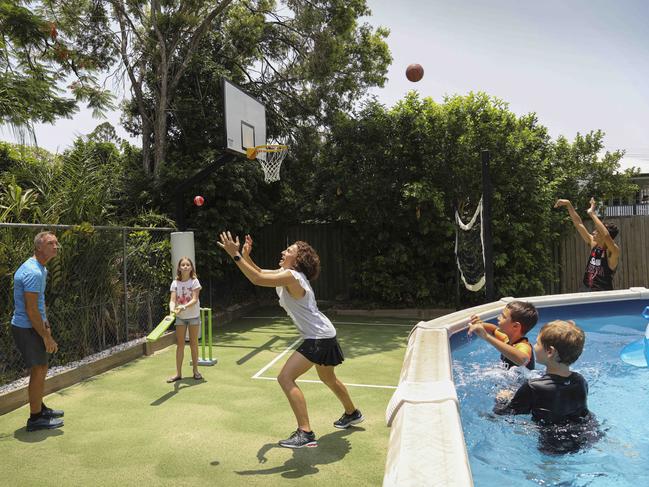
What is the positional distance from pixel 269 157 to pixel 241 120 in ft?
6.88

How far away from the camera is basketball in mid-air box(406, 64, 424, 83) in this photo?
9031 mm

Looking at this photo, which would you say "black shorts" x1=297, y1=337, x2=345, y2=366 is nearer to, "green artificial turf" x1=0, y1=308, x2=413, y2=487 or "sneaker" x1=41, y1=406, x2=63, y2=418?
"green artificial turf" x1=0, y1=308, x2=413, y2=487

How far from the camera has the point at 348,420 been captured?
4.38m

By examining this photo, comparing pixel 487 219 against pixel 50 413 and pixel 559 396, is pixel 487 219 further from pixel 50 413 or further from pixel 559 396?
pixel 50 413

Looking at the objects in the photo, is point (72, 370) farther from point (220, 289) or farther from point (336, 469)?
point (220, 289)

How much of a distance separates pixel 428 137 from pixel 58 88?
8666 mm

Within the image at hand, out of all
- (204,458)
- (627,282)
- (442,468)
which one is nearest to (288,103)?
(627,282)

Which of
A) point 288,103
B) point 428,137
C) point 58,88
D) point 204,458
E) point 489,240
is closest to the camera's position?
point 204,458

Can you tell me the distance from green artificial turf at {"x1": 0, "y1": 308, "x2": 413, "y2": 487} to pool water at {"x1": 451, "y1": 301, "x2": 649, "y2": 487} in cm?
82

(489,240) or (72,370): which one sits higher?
(489,240)

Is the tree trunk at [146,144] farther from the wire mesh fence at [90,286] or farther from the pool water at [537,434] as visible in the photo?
the pool water at [537,434]

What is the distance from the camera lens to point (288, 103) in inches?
541

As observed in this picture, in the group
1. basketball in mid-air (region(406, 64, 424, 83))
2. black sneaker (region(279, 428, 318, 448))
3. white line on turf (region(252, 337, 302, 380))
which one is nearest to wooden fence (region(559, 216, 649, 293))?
basketball in mid-air (region(406, 64, 424, 83))

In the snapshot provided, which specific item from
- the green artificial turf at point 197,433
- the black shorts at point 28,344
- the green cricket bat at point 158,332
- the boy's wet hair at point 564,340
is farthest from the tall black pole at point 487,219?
the black shorts at point 28,344
